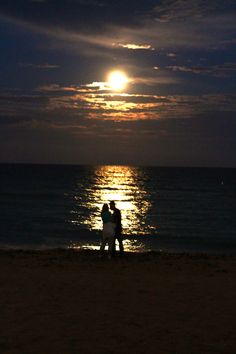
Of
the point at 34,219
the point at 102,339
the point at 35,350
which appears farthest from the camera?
the point at 34,219

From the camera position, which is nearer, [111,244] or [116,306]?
[116,306]

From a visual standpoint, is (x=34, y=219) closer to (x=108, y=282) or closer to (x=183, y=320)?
(x=108, y=282)

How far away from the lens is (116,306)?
10.0m

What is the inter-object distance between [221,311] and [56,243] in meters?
19.2

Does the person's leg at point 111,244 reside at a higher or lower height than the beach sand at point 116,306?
higher

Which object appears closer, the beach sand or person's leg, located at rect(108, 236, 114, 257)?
the beach sand

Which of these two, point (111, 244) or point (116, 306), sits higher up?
point (111, 244)

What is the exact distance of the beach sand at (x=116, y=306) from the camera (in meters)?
7.57

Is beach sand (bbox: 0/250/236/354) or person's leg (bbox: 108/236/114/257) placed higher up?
person's leg (bbox: 108/236/114/257)

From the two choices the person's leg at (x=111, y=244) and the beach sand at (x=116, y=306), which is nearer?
the beach sand at (x=116, y=306)

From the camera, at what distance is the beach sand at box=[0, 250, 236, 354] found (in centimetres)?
757

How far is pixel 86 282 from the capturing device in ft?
40.8

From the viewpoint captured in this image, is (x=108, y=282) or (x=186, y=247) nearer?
(x=108, y=282)

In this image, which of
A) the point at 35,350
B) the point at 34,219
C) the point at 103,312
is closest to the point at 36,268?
the point at 103,312
